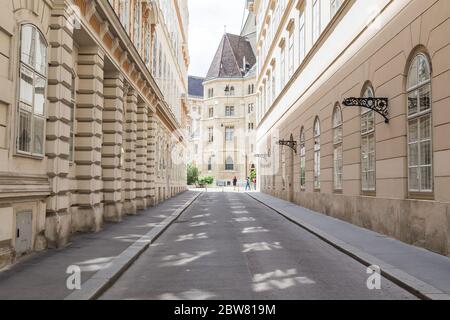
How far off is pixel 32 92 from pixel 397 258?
7926 millimetres

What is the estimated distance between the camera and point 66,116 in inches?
465

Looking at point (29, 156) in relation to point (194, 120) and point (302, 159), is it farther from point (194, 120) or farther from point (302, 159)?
point (194, 120)

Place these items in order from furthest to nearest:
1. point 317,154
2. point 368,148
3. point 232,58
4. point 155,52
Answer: point 232,58, point 155,52, point 317,154, point 368,148

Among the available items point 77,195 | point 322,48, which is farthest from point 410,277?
point 322,48

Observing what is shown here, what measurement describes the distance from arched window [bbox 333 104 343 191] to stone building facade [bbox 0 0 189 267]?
7866 mm

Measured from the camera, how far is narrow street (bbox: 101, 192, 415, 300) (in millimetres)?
7363

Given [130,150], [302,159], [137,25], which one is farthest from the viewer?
[302,159]

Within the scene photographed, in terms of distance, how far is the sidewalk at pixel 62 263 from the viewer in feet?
23.5

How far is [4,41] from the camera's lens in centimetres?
880

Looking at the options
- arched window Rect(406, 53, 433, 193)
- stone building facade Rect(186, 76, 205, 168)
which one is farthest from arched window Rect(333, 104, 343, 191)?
stone building facade Rect(186, 76, 205, 168)

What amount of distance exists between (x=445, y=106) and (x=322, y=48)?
1207 cm

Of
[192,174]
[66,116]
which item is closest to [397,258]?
[66,116]
